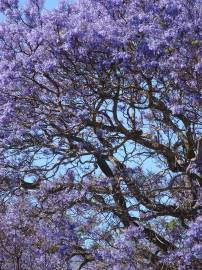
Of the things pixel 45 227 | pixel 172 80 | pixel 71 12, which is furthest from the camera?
pixel 45 227

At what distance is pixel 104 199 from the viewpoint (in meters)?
10.4

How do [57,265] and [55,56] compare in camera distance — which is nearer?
[55,56]

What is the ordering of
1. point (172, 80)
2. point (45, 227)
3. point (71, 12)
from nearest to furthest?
point (172, 80), point (71, 12), point (45, 227)

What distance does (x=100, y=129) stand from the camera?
32.8 feet

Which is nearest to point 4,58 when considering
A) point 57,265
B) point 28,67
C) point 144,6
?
point 28,67

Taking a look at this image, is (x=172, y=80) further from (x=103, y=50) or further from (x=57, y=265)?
(x=57, y=265)

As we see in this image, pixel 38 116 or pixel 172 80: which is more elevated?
pixel 38 116

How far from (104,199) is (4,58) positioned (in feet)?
9.76

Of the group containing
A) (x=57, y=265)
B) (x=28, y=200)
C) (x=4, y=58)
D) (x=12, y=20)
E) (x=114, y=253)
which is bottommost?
(x=114, y=253)

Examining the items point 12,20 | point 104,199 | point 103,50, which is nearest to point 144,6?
point 103,50

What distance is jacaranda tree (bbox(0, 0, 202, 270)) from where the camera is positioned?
865 cm

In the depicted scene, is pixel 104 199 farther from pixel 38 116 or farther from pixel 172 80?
pixel 172 80

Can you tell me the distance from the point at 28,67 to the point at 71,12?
1.22 metres

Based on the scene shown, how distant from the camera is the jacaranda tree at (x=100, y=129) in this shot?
28.4 ft
